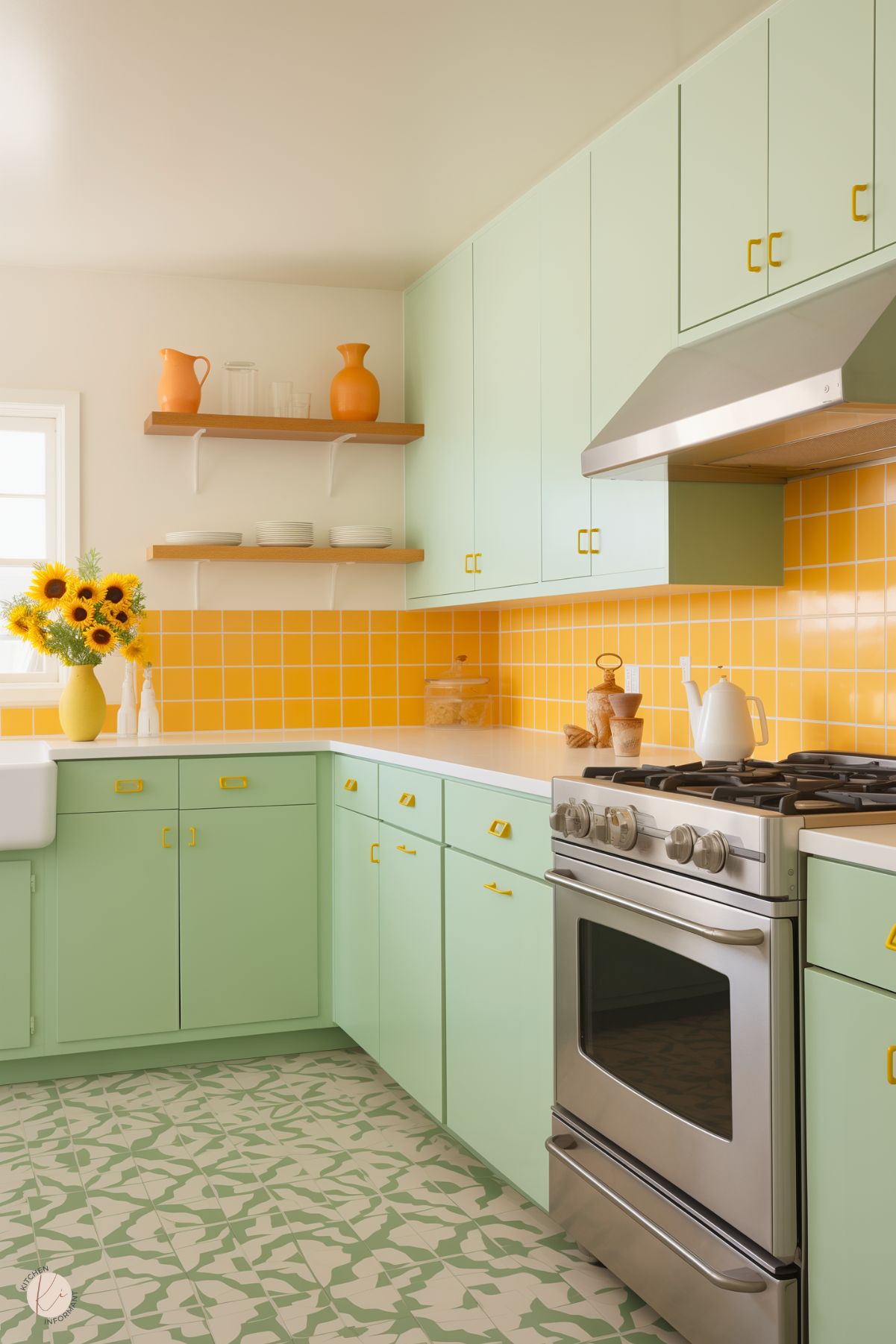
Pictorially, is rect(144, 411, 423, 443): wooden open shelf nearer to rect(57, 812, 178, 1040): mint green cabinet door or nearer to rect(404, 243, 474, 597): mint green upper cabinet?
rect(404, 243, 474, 597): mint green upper cabinet

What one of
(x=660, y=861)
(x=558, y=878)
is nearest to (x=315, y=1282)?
(x=558, y=878)

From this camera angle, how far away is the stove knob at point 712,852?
5.94ft

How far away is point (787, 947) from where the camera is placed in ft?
5.67

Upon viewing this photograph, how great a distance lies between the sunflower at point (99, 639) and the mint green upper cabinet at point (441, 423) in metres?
1.04

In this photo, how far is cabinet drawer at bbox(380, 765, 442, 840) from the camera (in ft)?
9.69

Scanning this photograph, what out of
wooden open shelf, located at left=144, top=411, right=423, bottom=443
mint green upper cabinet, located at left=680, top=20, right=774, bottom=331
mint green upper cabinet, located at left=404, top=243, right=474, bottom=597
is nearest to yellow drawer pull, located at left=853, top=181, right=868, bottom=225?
mint green upper cabinet, located at left=680, top=20, right=774, bottom=331

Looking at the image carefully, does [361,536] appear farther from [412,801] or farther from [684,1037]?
[684,1037]

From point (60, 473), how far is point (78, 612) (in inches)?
23.1

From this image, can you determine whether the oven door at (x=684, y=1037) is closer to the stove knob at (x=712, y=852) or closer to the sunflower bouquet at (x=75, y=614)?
the stove knob at (x=712, y=852)

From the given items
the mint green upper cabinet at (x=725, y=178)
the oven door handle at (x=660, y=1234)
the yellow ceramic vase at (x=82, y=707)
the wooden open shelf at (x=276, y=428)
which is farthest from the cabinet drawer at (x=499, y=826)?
the wooden open shelf at (x=276, y=428)

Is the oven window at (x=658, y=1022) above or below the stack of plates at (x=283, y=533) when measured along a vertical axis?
below

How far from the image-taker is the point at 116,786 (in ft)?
11.6

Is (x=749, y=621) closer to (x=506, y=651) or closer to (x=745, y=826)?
(x=745, y=826)

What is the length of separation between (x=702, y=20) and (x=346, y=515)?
2213 millimetres
